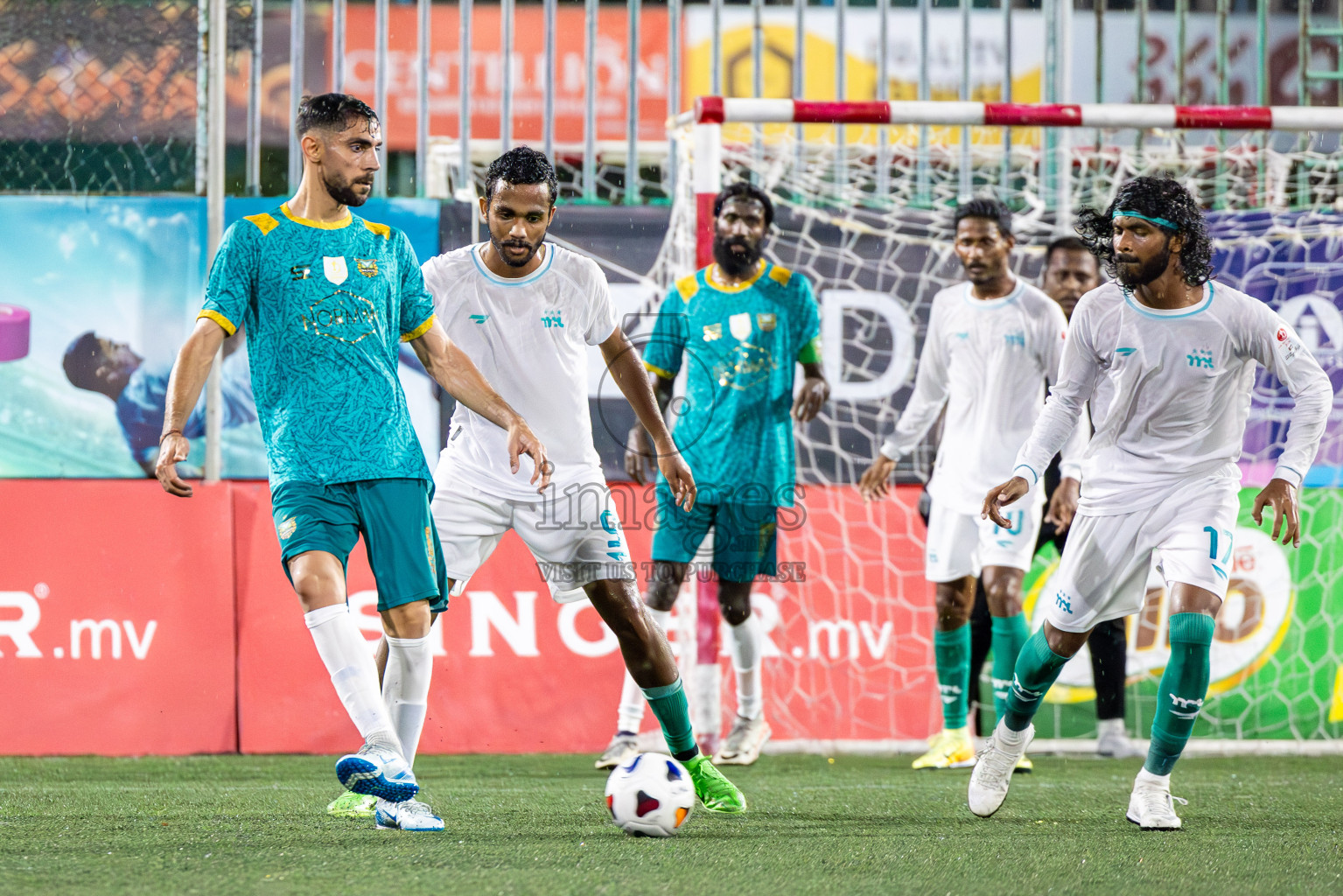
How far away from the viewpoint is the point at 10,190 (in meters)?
7.26

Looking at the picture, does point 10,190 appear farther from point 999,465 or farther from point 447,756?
point 999,465

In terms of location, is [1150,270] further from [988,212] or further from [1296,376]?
[988,212]

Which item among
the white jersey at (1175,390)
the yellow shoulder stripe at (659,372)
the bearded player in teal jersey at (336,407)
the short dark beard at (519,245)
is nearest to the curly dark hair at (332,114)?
the bearded player in teal jersey at (336,407)

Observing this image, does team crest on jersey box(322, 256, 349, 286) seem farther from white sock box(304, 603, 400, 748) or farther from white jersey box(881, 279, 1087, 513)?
white jersey box(881, 279, 1087, 513)

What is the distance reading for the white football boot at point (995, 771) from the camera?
Answer: 4.48 meters

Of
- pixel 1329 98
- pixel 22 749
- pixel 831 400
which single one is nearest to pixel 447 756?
pixel 22 749

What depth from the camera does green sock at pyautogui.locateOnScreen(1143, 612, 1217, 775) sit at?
4.22m

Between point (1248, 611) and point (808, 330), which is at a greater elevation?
point (808, 330)

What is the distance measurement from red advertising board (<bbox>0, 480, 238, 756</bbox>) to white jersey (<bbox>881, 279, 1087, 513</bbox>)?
3.06 meters

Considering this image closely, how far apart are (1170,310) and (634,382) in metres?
1.59

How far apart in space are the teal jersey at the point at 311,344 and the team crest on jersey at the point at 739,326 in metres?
2.47

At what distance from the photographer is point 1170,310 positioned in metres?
4.41

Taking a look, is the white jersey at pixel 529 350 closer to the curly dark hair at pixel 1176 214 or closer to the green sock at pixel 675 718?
the green sock at pixel 675 718

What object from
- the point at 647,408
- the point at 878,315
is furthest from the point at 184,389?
the point at 878,315
